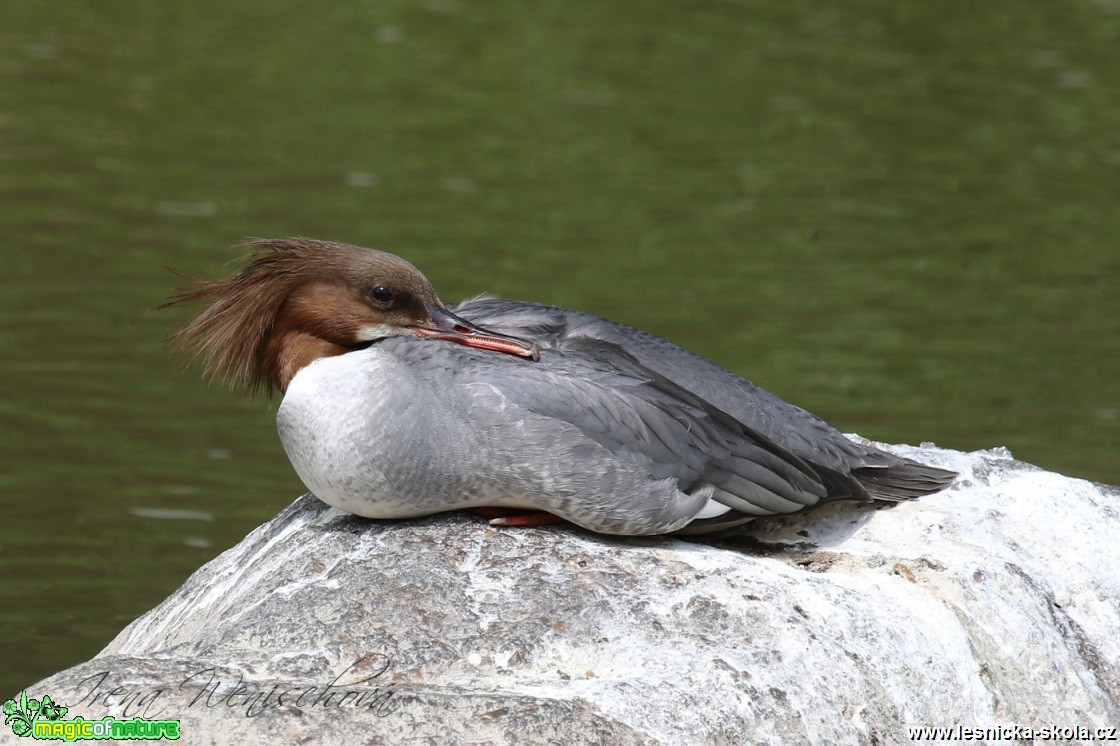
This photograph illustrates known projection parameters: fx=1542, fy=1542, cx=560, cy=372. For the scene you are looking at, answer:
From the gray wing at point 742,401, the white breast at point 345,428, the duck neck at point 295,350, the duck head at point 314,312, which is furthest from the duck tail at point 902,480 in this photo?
the duck neck at point 295,350

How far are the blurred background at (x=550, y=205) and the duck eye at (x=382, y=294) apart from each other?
118 inches

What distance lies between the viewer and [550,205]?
12508 mm

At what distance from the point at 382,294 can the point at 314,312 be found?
218 mm

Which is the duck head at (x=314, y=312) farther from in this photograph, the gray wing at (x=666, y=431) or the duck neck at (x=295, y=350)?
the gray wing at (x=666, y=431)

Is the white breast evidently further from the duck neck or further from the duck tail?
the duck tail

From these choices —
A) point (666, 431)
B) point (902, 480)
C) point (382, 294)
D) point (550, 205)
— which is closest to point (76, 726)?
point (382, 294)

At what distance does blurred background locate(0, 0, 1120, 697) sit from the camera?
8.78 m

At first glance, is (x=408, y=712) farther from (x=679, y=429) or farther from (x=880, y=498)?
(x=880, y=498)

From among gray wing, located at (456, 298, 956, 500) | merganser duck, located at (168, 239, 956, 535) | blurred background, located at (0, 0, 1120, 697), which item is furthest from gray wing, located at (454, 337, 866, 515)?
blurred background, located at (0, 0, 1120, 697)

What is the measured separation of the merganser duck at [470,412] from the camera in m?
4.55

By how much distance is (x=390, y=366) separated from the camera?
4648mm

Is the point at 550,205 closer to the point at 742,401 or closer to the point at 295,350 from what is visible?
the point at 742,401

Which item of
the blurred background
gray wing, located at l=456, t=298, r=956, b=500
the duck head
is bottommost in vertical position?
the blurred background

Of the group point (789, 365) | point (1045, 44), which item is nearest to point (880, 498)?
point (789, 365)
